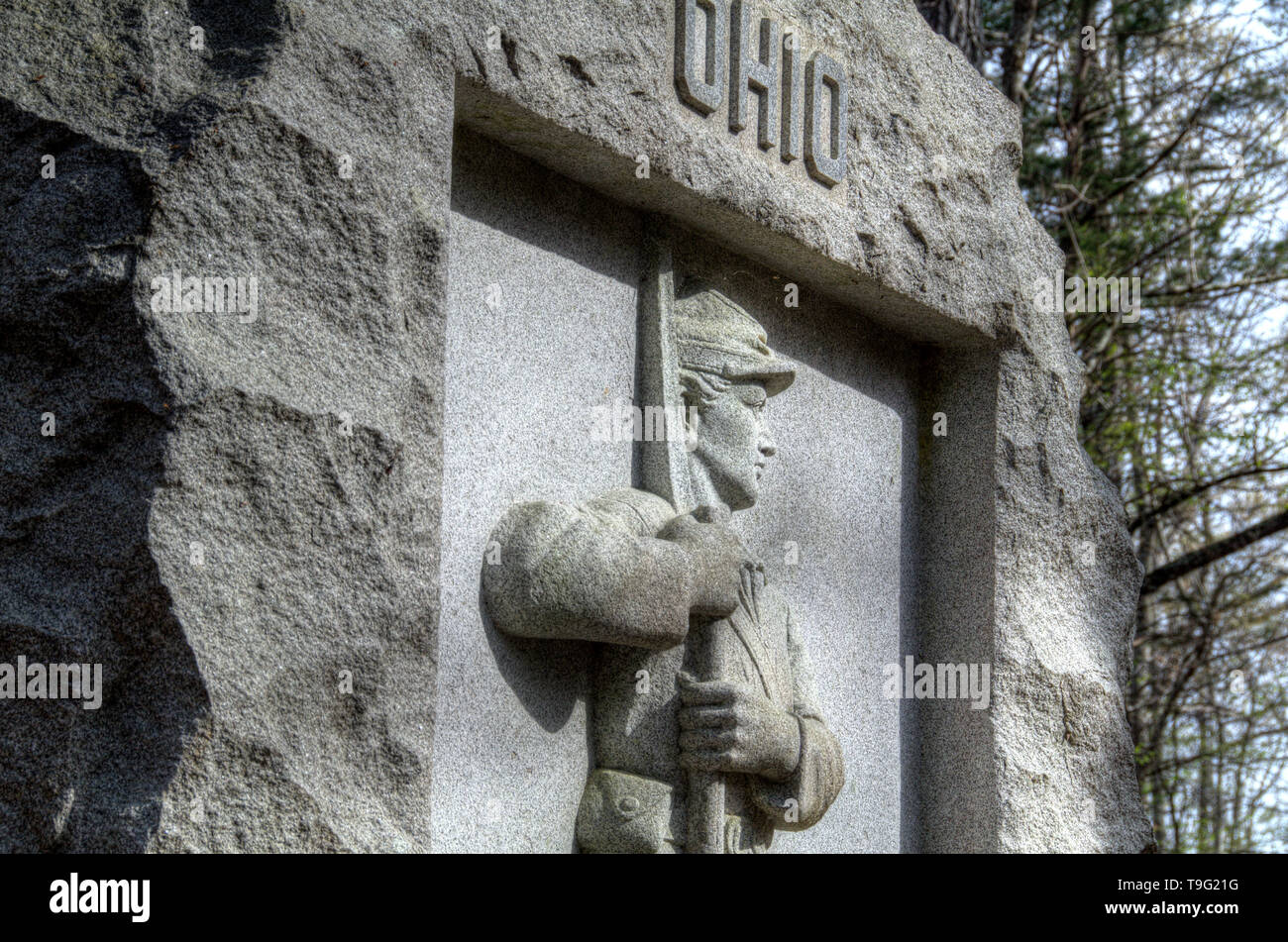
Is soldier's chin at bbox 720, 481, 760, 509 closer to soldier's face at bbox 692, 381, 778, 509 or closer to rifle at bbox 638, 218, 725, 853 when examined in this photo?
soldier's face at bbox 692, 381, 778, 509

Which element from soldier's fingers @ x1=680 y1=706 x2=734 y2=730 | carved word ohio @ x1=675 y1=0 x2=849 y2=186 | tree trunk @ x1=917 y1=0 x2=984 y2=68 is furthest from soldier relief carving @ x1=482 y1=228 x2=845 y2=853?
tree trunk @ x1=917 y1=0 x2=984 y2=68

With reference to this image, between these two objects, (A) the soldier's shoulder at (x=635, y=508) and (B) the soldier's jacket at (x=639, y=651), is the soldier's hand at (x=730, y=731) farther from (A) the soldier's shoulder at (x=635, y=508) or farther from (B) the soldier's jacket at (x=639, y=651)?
(A) the soldier's shoulder at (x=635, y=508)

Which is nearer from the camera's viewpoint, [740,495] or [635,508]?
[635,508]

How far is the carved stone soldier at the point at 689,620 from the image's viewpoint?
3.34 metres

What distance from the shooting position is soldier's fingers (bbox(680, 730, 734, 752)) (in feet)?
11.6

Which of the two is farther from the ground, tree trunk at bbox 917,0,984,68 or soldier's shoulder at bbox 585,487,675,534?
tree trunk at bbox 917,0,984,68

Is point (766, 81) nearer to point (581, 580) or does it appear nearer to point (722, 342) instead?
point (722, 342)

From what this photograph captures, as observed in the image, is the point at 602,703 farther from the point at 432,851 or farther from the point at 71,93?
the point at 71,93

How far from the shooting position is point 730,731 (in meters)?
3.55

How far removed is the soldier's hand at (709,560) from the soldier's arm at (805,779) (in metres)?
0.37

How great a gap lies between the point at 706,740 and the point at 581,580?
0.52 metres

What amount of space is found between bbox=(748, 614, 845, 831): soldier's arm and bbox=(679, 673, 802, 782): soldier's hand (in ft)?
0.18

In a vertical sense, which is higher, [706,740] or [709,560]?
[709,560]

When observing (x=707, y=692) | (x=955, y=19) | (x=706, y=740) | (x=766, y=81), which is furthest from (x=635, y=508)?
(x=955, y=19)
